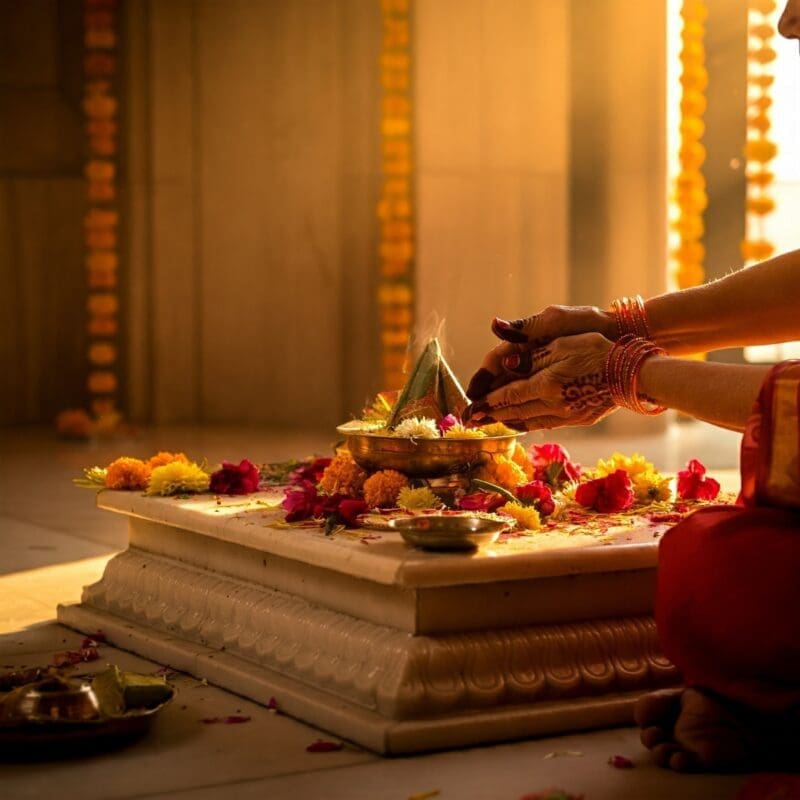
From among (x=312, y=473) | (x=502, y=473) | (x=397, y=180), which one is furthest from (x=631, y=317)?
(x=397, y=180)

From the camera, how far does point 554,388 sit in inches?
113

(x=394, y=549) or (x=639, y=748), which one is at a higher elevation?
(x=394, y=549)

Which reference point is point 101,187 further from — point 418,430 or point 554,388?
point 554,388

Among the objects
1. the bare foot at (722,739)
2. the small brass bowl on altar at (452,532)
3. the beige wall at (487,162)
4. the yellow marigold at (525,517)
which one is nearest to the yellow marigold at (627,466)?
the yellow marigold at (525,517)

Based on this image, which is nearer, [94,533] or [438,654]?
[438,654]

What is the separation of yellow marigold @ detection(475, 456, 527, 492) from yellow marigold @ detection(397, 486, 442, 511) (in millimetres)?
169

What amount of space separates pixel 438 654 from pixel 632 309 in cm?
88

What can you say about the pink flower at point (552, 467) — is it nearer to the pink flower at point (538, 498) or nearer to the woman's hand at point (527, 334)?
the pink flower at point (538, 498)

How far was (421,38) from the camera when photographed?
912 centimetres

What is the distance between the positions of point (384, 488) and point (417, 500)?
11cm

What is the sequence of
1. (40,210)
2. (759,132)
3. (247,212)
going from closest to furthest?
1. (759,132)
2. (247,212)
3. (40,210)

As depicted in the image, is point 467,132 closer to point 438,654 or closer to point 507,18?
point 507,18

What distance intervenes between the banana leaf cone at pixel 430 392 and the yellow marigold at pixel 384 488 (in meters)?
0.33

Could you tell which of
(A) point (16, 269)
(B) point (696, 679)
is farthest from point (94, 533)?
(A) point (16, 269)
